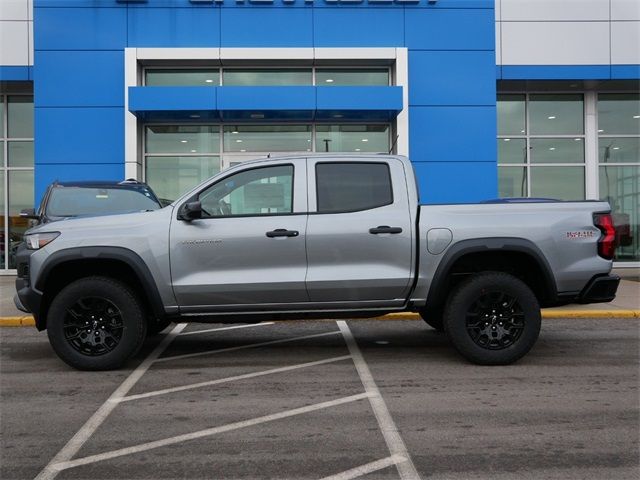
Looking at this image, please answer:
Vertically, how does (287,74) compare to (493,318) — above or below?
above

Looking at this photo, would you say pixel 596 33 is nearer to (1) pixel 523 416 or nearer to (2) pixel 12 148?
(1) pixel 523 416

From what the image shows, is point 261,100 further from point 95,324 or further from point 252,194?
point 95,324

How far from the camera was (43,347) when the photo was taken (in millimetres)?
7785

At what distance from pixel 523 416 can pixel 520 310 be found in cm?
158

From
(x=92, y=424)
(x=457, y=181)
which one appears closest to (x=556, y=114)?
(x=457, y=181)

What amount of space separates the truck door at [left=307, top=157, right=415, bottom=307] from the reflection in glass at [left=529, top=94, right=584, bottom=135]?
42.1ft

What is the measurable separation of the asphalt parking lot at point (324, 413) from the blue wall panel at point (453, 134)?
805cm

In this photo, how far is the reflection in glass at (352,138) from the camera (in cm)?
1597

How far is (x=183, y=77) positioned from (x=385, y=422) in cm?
1276

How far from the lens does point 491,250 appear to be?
6.11 meters

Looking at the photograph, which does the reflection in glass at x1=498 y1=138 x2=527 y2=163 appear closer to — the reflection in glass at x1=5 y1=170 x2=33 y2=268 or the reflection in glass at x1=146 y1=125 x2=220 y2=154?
the reflection in glass at x1=146 y1=125 x2=220 y2=154

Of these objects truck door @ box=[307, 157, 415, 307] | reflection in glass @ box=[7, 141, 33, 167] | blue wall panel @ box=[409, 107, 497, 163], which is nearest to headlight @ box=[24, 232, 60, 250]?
truck door @ box=[307, 157, 415, 307]

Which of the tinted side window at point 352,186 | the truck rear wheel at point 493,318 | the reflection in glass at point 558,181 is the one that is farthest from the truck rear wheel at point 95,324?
the reflection in glass at point 558,181

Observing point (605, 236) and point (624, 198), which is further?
point (624, 198)
